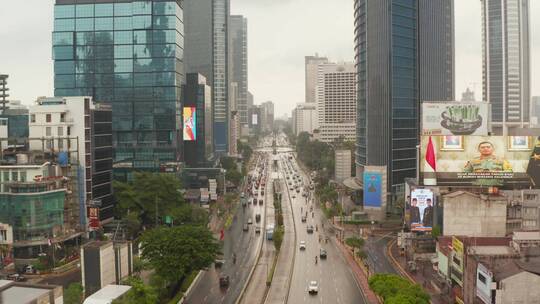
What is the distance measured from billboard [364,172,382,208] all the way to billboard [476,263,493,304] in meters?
48.8

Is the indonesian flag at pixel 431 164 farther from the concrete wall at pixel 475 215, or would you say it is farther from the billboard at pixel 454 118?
the billboard at pixel 454 118

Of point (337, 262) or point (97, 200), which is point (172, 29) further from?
point (337, 262)

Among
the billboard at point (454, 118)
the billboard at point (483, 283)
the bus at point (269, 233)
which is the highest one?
the billboard at point (454, 118)

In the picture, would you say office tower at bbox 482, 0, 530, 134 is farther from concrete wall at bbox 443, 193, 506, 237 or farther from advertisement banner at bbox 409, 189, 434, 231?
concrete wall at bbox 443, 193, 506, 237

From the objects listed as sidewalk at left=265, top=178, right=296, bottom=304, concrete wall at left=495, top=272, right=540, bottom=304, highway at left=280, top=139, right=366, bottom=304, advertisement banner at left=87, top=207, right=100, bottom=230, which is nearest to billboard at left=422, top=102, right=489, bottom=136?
highway at left=280, top=139, right=366, bottom=304

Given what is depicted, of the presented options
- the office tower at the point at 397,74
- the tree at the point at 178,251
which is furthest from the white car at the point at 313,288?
the office tower at the point at 397,74

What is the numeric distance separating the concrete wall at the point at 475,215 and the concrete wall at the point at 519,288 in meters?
27.5

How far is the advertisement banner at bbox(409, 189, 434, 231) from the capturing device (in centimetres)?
7425

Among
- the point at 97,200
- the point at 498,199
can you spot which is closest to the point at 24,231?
the point at 97,200

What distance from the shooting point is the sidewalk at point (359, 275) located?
54.3 m

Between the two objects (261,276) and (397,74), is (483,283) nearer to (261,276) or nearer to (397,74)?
(261,276)

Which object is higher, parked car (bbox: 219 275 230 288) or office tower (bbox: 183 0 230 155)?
office tower (bbox: 183 0 230 155)

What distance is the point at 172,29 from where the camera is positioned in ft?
347

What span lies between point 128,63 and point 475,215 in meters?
67.3
